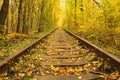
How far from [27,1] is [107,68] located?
21988mm

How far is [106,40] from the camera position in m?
12.2

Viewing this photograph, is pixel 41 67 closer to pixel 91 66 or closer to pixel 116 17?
pixel 91 66

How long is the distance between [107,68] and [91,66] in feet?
2.21

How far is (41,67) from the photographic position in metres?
6.14

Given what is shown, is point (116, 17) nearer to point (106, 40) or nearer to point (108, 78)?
point (106, 40)

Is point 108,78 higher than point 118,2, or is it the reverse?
point 118,2

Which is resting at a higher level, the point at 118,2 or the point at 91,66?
the point at 118,2

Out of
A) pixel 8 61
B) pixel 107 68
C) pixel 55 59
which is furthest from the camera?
pixel 55 59

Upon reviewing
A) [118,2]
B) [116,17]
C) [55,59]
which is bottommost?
[55,59]

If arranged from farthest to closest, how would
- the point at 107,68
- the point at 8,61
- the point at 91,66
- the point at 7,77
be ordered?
the point at 91,66, the point at 107,68, the point at 8,61, the point at 7,77

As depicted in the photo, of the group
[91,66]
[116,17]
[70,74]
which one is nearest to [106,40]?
[116,17]

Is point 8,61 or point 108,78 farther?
point 8,61

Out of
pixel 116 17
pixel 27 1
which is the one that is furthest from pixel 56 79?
pixel 27 1

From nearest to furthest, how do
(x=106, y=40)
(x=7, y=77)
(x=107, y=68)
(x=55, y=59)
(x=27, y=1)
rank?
1. (x=7, y=77)
2. (x=107, y=68)
3. (x=55, y=59)
4. (x=106, y=40)
5. (x=27, y=1)
